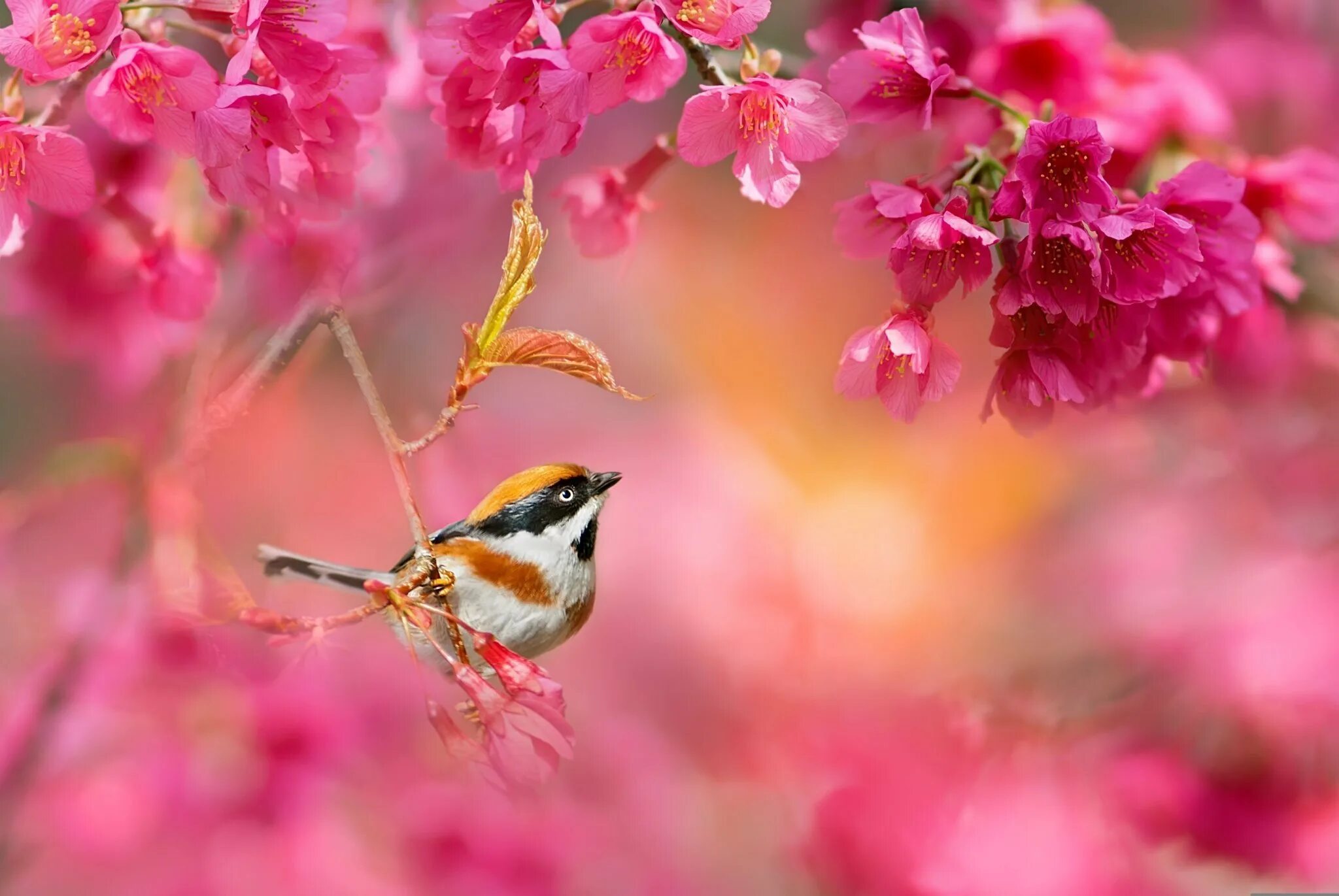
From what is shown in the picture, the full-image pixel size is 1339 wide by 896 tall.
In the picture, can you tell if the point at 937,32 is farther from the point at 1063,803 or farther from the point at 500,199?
the point at 1063,803

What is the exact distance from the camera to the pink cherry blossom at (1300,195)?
0.87 ft

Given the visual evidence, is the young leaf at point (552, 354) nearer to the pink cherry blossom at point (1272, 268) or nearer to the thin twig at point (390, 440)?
the thin twig at point (390, 440)

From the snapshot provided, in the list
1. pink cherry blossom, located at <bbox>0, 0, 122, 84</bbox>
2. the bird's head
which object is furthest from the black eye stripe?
pink cherry blossom, located at <bbox>0, 0, 122, 84</bbox>

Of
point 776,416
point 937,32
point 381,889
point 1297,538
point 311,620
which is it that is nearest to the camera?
point 311,620

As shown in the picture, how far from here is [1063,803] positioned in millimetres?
516

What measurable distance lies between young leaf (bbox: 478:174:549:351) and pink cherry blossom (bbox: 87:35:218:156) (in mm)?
57

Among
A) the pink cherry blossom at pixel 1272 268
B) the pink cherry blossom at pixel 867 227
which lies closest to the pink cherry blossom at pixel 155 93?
the pink cherry blossom at pixel 867 227

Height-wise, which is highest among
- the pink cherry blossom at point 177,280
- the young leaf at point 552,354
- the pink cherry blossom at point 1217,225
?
the pink cherry blossom at point 1217,225

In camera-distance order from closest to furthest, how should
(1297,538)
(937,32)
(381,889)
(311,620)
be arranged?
(311,620), (937,32), (381,889), (1297,538)

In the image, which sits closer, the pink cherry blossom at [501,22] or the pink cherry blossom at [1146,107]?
the pink cherry blossom at [501,22]

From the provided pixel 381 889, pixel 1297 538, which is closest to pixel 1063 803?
pixel 1297 538

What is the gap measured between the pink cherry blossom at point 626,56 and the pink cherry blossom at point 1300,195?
169mm

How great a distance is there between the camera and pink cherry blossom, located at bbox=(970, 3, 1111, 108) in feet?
0.91

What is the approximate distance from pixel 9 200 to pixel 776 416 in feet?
1.99
